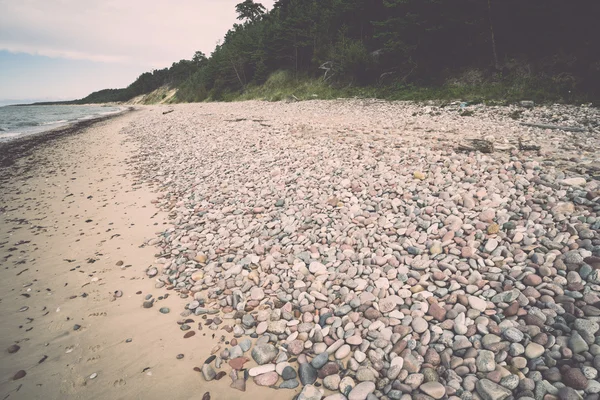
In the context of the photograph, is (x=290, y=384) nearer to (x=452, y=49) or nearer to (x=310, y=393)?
(x=310, y=393)

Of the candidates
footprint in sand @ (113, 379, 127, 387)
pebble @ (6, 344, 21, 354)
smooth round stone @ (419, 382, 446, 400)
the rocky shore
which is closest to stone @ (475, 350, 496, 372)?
the rocky shore

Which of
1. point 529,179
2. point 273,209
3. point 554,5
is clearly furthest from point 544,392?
point 554,5

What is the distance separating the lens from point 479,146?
21.3ft

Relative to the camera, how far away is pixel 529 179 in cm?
492

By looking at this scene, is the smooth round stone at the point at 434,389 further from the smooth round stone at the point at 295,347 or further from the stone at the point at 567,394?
the smooth round stone at the point at 295,347

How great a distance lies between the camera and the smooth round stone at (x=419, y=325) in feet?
9.30

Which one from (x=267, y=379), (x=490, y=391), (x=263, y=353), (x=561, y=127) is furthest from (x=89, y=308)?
(x=561, y=127)

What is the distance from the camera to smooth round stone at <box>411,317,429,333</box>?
2836 millimetres

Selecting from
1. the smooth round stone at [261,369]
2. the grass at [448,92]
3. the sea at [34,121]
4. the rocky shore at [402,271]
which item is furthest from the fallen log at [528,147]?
the sea at [34,121]

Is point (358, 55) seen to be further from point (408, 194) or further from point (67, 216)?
point (67, 216)

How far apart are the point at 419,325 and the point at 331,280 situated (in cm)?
123

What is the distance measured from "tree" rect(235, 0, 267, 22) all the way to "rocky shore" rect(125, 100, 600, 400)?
65.8 m

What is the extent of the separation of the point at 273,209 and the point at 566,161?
6.11 m

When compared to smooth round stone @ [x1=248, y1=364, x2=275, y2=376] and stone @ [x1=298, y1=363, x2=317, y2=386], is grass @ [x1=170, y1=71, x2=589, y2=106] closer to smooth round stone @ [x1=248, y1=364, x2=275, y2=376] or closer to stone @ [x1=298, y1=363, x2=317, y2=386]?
stone @ [x1=298, y1=363, x2=317, y2=386]
